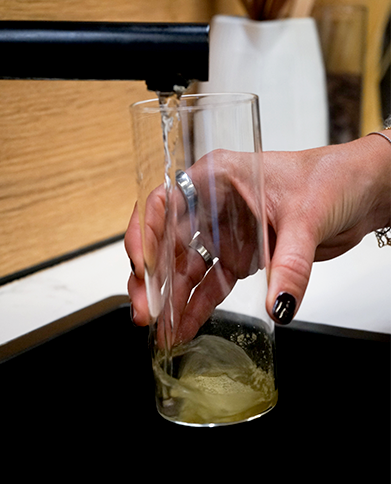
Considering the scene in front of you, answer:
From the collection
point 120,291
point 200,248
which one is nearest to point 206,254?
point 200,248

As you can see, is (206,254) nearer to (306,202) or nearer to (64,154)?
(306,202)

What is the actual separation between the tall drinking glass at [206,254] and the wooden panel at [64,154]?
12.6 inches

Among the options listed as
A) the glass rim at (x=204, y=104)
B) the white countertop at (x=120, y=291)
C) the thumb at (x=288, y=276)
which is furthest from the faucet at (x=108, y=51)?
the white countertop at (x=120, y=291)

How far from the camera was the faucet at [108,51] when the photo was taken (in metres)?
0.29

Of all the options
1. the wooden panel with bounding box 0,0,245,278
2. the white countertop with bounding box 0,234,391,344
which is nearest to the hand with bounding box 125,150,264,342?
the white countertop with bounding box 0,234,391,344

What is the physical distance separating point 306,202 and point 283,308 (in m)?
0.10

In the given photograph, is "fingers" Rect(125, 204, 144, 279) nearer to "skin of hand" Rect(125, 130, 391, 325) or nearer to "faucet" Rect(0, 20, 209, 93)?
"skin of hand" Rect(125, 130, 391, 325)

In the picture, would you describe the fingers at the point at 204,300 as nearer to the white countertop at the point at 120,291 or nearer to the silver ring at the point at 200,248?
the silver ring at the point at 200,248

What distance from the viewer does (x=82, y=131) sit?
70cm

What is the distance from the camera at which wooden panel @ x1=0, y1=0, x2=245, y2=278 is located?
0.62 m

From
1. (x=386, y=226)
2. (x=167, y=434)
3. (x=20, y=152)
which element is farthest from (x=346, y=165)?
(x=20, y=152)

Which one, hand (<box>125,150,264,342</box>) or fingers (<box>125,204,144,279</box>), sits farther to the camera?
fingers (<box>125,204,144,279</box>)

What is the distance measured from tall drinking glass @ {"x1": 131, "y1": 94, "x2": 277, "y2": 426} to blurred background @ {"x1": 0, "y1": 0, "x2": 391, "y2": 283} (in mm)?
323

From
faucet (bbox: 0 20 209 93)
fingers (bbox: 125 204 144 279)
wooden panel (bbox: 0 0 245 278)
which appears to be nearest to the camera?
faucet (bbox: 0 20 209 93)
